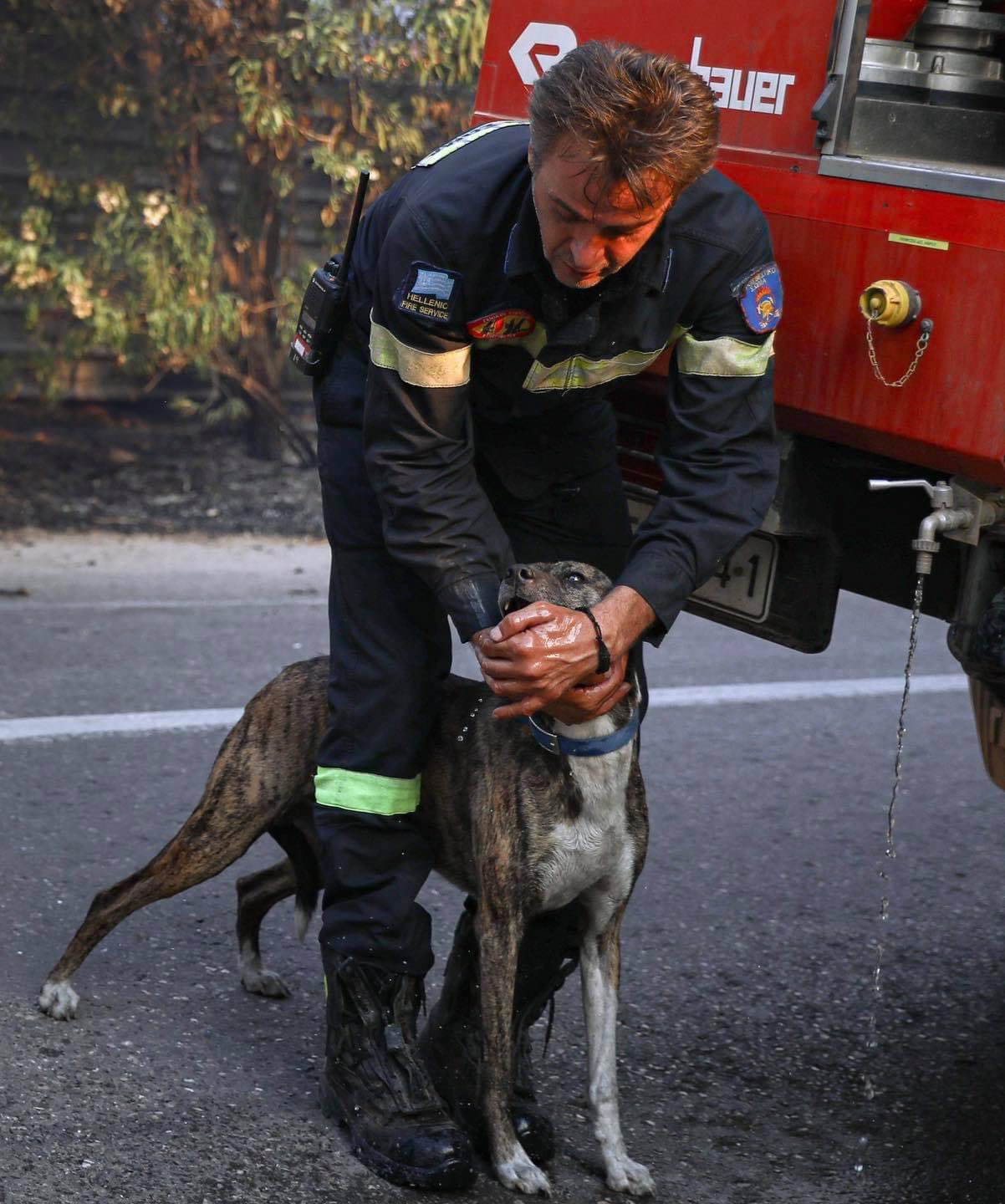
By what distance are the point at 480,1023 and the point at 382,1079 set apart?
212mm

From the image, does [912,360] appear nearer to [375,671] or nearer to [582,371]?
[582,371]

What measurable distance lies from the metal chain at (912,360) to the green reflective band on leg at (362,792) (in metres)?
1.08

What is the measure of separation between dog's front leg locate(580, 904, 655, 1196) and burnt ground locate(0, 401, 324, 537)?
563cm

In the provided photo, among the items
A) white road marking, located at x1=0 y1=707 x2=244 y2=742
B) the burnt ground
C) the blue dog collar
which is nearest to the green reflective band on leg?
the blue dog collar

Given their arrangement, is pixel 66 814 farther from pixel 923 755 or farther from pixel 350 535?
pixel 923 755

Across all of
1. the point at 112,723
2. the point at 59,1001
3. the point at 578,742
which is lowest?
the point at 112,723

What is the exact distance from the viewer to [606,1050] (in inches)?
111

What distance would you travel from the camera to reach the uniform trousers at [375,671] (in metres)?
2.87

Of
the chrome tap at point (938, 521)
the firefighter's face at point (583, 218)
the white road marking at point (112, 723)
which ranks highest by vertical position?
the firefighter's face at point (583, 218)

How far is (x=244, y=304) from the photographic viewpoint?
883cm

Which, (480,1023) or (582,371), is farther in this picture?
(480,1023)

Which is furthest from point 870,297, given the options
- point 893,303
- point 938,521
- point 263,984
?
point 263,984

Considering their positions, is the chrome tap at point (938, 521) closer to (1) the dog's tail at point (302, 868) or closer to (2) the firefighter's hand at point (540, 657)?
(2) the firefighter's hand at point (540, 657)

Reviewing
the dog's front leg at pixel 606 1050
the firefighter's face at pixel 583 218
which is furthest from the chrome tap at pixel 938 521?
the dog's front leg at pixel 606 1050
